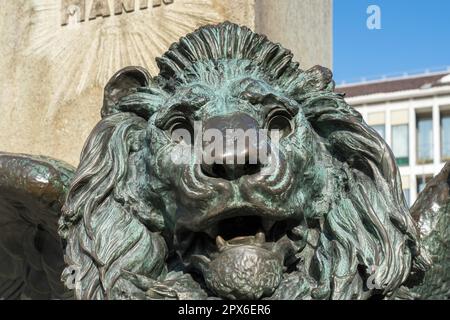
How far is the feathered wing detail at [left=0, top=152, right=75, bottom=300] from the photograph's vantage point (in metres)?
1.90

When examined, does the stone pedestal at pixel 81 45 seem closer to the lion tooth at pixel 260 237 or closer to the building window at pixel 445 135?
the lion tooth at pixel 260 237

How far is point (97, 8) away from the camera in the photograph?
8.83 ft

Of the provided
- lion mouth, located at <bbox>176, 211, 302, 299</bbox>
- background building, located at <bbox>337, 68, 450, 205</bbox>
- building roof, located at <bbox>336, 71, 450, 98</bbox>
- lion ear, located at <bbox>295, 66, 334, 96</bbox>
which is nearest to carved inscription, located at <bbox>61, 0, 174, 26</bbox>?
lion ear, located at <bbox>295, 66, 334, 96</bbox>

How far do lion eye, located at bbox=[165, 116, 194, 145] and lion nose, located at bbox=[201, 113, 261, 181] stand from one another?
8 centimetres

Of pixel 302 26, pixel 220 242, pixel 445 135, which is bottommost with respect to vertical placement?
pixel 445 135

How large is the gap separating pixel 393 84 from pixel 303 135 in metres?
25.6

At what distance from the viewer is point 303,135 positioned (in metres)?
1.62

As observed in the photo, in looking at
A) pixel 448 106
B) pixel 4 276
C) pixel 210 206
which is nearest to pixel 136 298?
pixel 210 206

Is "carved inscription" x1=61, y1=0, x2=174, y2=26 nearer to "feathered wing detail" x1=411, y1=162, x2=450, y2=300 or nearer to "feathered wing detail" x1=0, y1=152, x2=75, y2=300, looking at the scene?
"feathered wing detail" x1=0, y1=152, x2=75, y2=300

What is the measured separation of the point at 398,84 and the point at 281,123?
1009 inches

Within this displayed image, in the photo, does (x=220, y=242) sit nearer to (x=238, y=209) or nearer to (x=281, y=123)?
(x=238, y=209)

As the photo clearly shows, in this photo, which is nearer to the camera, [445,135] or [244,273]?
[244,273]

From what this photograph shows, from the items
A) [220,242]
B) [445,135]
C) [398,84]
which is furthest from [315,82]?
[445,135]
